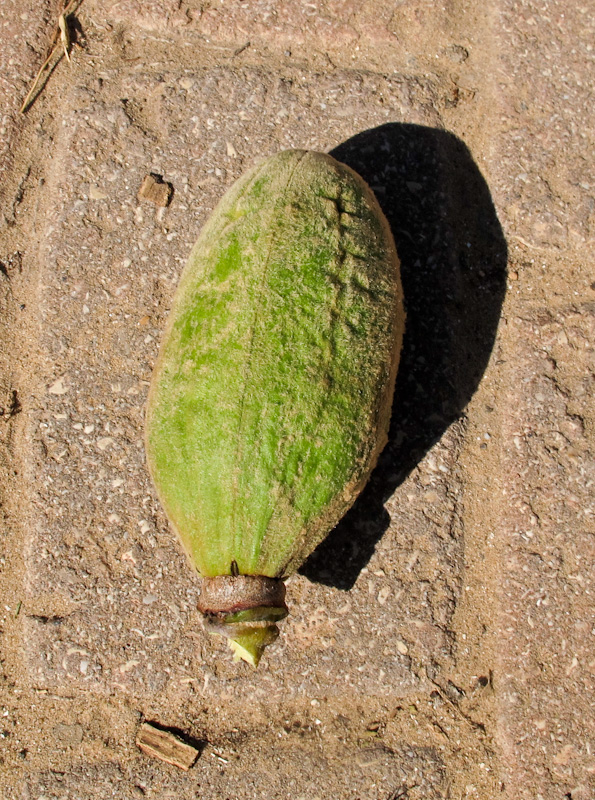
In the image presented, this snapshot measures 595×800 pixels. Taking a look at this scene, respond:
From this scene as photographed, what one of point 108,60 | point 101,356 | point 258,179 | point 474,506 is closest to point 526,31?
point 258,179

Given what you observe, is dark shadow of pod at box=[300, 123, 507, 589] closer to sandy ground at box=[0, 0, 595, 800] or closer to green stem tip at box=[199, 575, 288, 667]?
sandy ground at box=[0, 0, 595, 800]

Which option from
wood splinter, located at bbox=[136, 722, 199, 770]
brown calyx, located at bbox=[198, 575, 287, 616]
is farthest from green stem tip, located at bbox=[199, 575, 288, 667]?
wood splinter, located at bbox=[136, 722, 199, 770]

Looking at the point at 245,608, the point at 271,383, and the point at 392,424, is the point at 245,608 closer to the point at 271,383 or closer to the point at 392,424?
the point at 271,383

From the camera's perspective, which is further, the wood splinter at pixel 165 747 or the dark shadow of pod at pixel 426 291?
the dark shadow of pod at pixel 426 291

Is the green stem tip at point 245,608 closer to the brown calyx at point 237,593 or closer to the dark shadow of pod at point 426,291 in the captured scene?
the brown calyx at point 237,593

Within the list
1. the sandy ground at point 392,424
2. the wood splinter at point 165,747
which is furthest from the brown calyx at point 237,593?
the wood splinter at point 165,747

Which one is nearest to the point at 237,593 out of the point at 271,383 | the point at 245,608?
the point at 245,608
